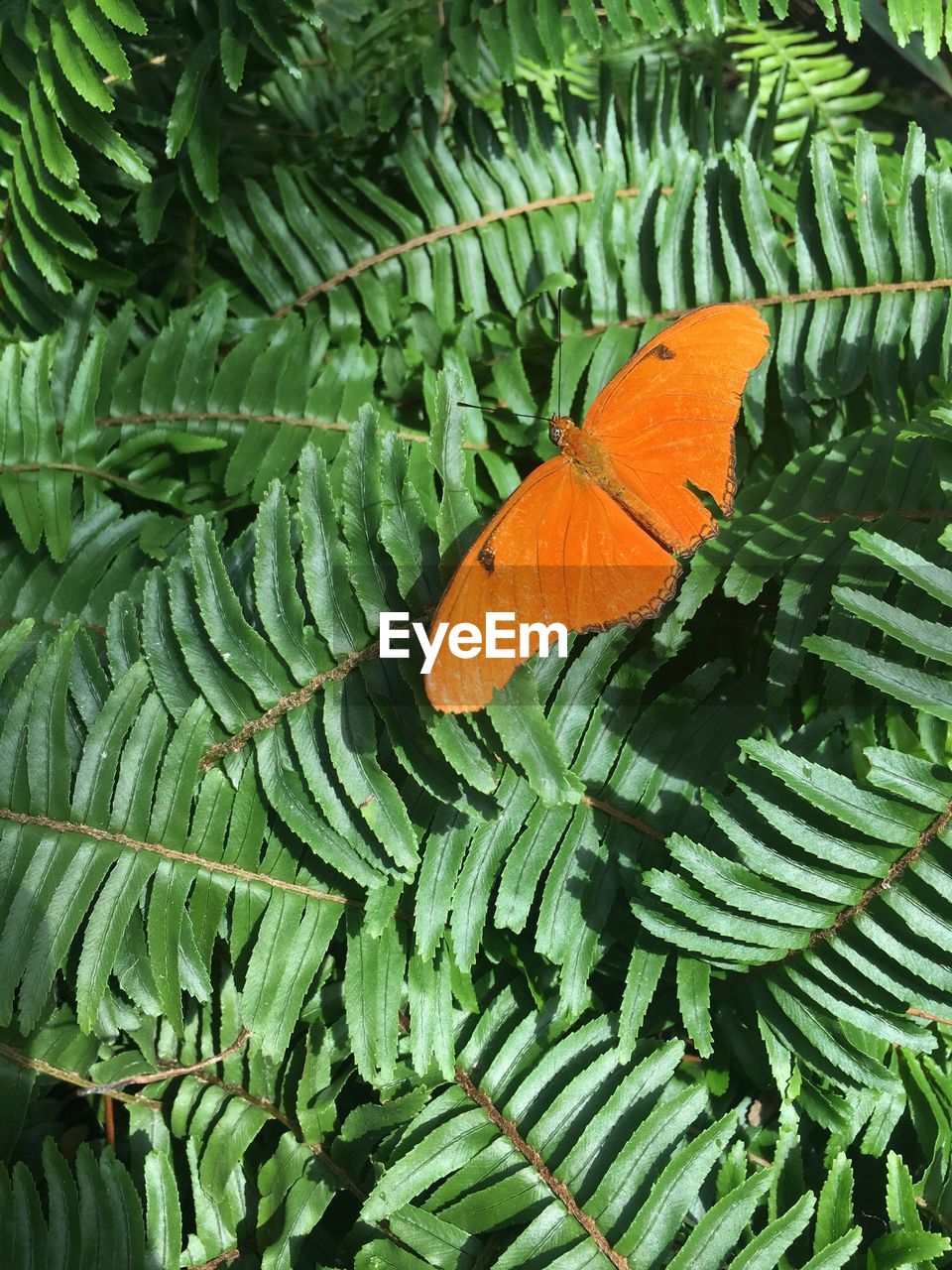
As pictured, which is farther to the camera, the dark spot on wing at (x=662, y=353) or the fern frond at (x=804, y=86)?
the fern frond at (x=804, y=86)

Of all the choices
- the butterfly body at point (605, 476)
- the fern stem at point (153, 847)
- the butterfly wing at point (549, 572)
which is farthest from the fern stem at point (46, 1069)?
the butterfly body at point (605, 476)

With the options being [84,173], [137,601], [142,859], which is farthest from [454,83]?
[142,859]

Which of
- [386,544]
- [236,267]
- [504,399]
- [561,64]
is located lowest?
[386,544]

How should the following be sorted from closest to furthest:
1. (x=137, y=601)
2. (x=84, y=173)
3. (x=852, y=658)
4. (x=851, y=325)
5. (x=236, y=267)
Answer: (x=852, y=658)
(x=137, y=601)
(x=851, y=325)
(x=84, y=173)
(x=236, y=267)

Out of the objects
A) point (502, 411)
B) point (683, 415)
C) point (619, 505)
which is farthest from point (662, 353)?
point (502, 411)

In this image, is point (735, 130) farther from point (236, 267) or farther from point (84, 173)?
point (84, 173)

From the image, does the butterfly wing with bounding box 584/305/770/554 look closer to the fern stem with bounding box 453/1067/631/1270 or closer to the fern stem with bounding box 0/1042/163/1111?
the fern stem with bounding box 453/1067/631/1270

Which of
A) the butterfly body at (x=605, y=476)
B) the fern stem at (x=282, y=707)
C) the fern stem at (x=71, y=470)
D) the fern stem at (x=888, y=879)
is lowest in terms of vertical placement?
the fern stem at (x=888, y=879)

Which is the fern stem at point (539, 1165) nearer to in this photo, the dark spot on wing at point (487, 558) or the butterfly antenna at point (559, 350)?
the dark spot on wing at point (487, 558)
